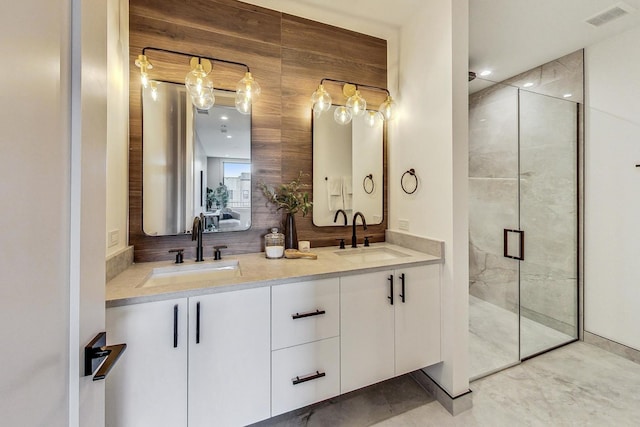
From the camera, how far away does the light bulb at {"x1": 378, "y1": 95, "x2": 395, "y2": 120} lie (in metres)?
2.17

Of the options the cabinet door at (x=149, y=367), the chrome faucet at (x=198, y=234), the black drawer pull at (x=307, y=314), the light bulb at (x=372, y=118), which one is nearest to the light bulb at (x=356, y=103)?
the light bulb at (x=372, y=118)

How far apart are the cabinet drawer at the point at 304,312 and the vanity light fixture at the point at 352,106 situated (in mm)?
1331

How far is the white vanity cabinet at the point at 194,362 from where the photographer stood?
1.10 m

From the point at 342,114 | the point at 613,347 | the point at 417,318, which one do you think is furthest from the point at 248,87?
the point at 613,347

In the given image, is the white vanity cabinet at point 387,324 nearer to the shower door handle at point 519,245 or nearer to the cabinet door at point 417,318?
the cabinet door at point 417,318

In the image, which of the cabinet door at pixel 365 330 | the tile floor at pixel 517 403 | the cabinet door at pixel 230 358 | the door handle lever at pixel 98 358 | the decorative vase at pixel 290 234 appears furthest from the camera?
the decorative vase at pixel 290 234

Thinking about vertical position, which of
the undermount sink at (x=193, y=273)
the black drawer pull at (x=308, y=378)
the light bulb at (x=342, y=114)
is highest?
the light bulb at (x=342, y=114)

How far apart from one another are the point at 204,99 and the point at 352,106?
110 cm

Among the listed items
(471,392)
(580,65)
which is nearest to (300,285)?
(471,392)

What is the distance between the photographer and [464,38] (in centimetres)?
166

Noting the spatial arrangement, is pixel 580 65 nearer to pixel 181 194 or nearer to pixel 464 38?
pixel 464 38

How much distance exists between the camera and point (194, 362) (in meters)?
1.19

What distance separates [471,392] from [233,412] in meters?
1.48

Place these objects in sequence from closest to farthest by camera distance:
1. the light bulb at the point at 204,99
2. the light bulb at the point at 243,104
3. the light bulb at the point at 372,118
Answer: the light bulb at the point at 204,99 → the light bulb at the point at 243,104 → the light bulb at the point at 372,118
